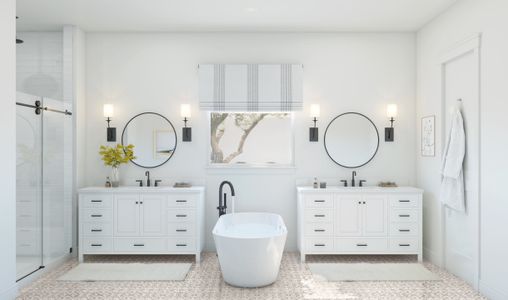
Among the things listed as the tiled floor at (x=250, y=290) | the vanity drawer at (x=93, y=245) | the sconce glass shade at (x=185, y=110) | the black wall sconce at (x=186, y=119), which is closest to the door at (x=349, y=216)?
the tiled floor at (x=250, y=290)

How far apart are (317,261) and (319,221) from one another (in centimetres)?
A: 50

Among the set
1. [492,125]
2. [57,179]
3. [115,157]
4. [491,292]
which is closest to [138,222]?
[115,157]

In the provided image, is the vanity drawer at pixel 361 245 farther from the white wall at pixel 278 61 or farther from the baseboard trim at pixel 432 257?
the white wall at pixel 278 61

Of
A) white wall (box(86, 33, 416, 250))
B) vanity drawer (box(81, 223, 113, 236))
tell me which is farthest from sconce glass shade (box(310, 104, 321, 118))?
vanity drawer (box(81, 223, 113, 236))

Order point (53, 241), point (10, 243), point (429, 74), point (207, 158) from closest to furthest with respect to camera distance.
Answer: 1. point (10, 243)
2. point (53, 241)
3. point (429, 74)
4. point (207, 158)

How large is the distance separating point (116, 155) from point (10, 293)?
76.4 inches

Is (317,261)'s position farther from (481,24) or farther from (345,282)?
(481,24)

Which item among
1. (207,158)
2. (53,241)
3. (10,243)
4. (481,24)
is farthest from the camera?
(207,158)

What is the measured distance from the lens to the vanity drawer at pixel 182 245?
15.0ft

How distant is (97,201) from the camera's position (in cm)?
459

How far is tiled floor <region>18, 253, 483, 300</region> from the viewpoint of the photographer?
11.5ft

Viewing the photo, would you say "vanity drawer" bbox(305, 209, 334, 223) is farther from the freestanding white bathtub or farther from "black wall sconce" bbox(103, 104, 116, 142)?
"black wall sconce" bbox(103, 104, 116, 142)

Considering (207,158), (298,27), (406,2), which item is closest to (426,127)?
(406,2)

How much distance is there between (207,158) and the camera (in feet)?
16.6
